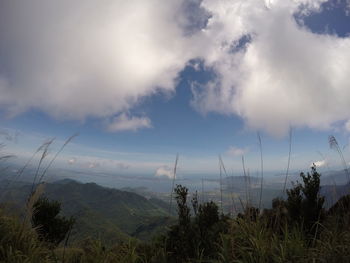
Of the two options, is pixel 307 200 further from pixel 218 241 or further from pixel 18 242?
pixel 18 242

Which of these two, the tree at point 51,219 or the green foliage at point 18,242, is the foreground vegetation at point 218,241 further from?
the tree at point 51,219

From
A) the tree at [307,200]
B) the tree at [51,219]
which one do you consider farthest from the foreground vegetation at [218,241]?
the tree at [51,219]

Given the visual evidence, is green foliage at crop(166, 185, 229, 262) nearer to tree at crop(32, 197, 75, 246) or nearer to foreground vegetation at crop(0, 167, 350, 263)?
foreground vegetation at crop(0, 167, 350, 263)

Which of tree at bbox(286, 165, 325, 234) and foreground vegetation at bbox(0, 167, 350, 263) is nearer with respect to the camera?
foreground vegetation at bbox(0, 167, 350, 263)

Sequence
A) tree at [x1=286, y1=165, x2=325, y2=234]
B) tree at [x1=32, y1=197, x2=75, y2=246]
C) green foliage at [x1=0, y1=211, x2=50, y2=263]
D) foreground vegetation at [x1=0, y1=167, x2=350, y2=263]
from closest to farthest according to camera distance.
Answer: foreground vegetation at [x1=0, y1=167, x2=350, y2=263] → green foliage at [x1=0, y1=211, x2=50, y2=263] → tree at [x1=286, y1=165, x2=325, y2=234] → tree at [x1=32, y1=197, x2=75, y2=246]

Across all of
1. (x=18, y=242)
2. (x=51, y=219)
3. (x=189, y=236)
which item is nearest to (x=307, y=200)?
(x=189, y=236)

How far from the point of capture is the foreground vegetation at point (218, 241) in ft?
13.6

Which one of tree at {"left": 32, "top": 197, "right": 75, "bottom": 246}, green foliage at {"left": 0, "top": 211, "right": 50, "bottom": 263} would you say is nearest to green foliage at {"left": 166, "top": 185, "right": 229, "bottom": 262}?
green foliage at {"left": 0, "top": 211, "right": 50, "bottom": 263}

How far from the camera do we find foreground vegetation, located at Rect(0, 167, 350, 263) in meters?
4.13

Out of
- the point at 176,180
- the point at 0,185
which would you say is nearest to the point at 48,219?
the point at 0,185

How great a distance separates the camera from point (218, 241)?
602cm

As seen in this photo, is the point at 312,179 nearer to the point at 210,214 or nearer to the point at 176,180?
the point at 210,214

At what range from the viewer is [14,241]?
506 centimetres

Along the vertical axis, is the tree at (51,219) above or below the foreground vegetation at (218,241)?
below
